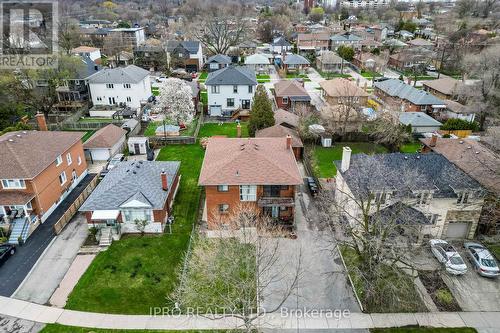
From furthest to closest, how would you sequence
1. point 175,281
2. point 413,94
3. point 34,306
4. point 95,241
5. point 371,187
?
point 413,94 < point 95,241 < point 371,187 < point 175,281 < point 34,306

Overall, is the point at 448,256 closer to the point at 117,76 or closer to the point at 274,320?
the point at 274,320

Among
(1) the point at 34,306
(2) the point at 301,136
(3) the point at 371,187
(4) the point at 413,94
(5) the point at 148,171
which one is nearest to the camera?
(1) the point at 34,306

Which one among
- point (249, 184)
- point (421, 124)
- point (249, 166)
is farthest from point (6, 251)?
point (421, 124)

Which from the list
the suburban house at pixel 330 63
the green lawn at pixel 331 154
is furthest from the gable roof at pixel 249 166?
the suburban house at pixel 330 63

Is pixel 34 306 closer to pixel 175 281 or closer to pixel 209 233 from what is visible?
pixel 175 281

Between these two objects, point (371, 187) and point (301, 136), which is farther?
point (301, 136)

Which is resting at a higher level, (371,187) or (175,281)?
(371,187)

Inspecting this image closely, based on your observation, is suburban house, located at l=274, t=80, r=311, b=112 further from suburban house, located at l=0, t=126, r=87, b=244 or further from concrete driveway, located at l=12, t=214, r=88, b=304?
concrete driveway, located at l=12, t=214, r=88, b=304

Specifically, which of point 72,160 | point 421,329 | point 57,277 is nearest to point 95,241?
point 57,277

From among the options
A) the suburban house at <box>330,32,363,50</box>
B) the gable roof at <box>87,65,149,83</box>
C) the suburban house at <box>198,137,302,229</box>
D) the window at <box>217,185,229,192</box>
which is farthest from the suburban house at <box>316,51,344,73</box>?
the window at <box>217,185,229,192</box>
